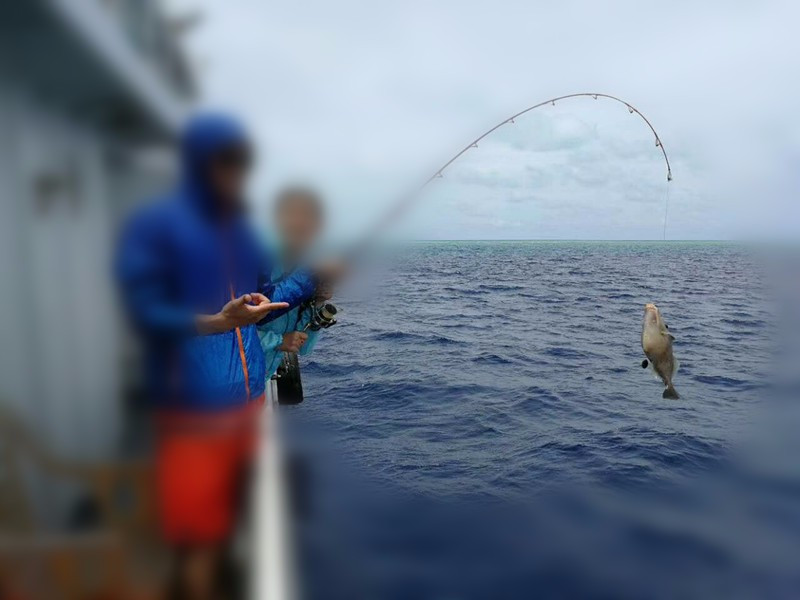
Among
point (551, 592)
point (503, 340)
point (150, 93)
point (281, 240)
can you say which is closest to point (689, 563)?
point (551, 592)

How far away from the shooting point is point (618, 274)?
3819 cm

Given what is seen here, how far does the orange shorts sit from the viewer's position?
1694 millimetres

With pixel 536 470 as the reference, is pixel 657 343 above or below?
above

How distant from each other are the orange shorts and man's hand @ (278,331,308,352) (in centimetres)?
184

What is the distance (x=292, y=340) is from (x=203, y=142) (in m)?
2.22

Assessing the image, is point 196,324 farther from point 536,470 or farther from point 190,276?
point 536,470

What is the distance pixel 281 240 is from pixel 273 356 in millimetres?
977

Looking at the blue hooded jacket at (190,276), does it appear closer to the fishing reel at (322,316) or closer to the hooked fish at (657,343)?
the fishing reel at (322,316)

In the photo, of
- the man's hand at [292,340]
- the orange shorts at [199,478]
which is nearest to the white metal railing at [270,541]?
the orange shorts at [199,478]

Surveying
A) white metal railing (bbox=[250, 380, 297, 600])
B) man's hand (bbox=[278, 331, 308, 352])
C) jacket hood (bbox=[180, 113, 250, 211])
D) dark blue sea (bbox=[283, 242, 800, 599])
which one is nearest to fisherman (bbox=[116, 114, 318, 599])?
jacket hood (bbox=[180, 113, 250, 211])

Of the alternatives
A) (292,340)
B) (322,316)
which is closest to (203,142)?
(322,316)

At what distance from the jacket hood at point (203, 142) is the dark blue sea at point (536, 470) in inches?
41.5

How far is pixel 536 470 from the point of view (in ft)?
22.9

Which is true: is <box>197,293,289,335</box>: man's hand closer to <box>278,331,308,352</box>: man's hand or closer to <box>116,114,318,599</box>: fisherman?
<box>116,114,318,599</box>: fisherman
